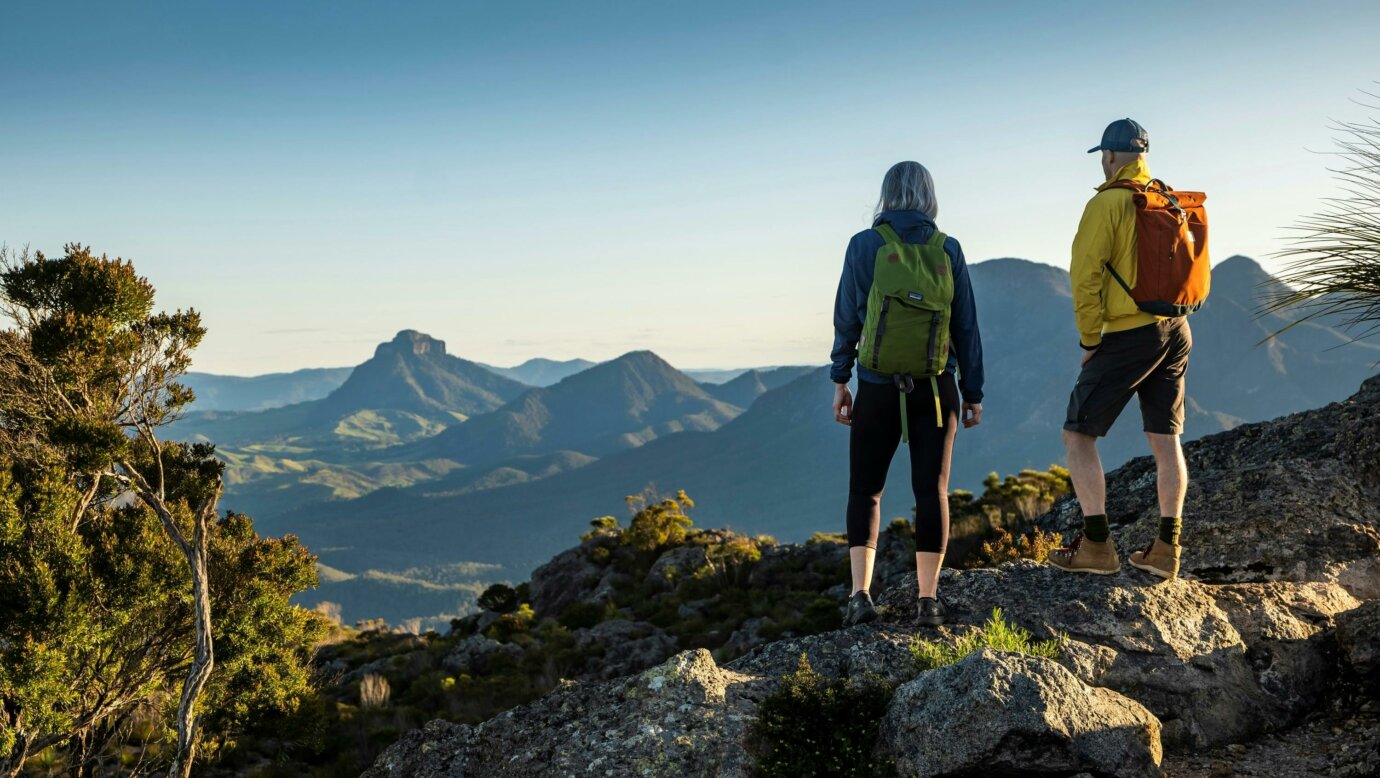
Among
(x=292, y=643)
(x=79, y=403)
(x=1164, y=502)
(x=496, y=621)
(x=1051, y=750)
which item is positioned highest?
(x=79, y=403)

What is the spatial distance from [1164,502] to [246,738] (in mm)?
16748

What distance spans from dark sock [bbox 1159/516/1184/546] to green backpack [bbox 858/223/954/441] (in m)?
2.10

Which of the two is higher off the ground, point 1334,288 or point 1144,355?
point 1334,288

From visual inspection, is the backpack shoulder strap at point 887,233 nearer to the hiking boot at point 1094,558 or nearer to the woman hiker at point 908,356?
the woman hiker at point 908,356

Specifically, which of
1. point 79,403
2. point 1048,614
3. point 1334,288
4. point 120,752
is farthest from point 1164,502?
point 120,752

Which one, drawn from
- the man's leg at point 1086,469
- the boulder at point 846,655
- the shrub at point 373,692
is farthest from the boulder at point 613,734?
the shrub at point 373,692

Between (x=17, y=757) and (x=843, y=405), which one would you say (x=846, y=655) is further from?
(x=17, y=757)

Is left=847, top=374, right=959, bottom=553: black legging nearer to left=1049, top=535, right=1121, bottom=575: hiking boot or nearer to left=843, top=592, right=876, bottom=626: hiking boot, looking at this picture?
left=843, top=592, right=876, bottom=626: hiking boot

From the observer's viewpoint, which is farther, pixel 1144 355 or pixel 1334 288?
pixel 1334 288

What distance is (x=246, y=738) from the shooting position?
16.3 m

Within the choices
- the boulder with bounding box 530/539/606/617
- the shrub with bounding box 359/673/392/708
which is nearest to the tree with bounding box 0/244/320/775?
the shrub with bounding box 359/673/392/708

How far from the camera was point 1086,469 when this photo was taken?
556 centimetres

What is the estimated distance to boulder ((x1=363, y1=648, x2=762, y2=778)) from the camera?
450 centimetres

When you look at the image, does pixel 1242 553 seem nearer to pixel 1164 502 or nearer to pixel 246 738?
pixel 1164 502
